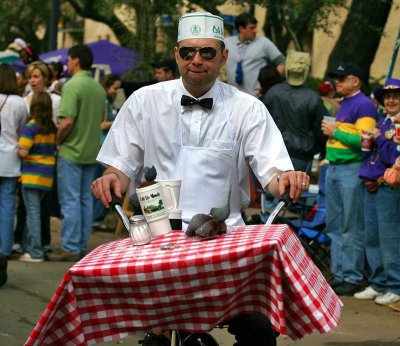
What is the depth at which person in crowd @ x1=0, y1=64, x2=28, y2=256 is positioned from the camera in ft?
36.7

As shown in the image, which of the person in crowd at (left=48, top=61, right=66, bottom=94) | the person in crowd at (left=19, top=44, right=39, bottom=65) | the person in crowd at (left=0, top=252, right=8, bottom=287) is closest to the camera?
the person in crowd at (left=0, top=252, right=8, bottom=287)

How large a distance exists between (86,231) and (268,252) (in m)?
7.86

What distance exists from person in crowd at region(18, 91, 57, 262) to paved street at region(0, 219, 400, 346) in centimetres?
55

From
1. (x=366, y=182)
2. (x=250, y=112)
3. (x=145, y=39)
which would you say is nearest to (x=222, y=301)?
(x=250, y=112)

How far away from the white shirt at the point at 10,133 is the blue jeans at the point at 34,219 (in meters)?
0.28

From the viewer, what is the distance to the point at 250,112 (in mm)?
5508

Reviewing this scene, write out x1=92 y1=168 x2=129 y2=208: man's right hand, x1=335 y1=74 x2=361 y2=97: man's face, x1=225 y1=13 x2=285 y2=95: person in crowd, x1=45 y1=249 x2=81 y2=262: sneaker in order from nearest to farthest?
x1=92 y1=168 x2=129 y2=208: man's right hand < x1=335 y1=74 x2=361 y2=97: man's face < x1=45 y1=249 x2=81 y2=262: sneaker < x1=225 y1=13 x2=285 y2=95: person in crowd

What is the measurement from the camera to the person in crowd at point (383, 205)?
9.12 m

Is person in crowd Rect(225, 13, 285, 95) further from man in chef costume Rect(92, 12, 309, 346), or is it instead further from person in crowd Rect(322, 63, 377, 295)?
man in chef costume Rect(92, 12, 309, 346)

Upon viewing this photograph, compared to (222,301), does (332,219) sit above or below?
below

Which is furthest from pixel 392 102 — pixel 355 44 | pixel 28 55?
pixel 28 55

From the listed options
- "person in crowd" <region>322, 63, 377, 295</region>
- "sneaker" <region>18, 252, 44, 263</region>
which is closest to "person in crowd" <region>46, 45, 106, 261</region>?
"sneaker" <region>18, 252, 44, 263</region>

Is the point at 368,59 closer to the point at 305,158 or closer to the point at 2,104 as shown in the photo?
the point at 305,158

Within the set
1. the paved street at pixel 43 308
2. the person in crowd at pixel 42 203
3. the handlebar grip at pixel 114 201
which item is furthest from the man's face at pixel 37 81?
the handlebar grip at pixel 114 201
